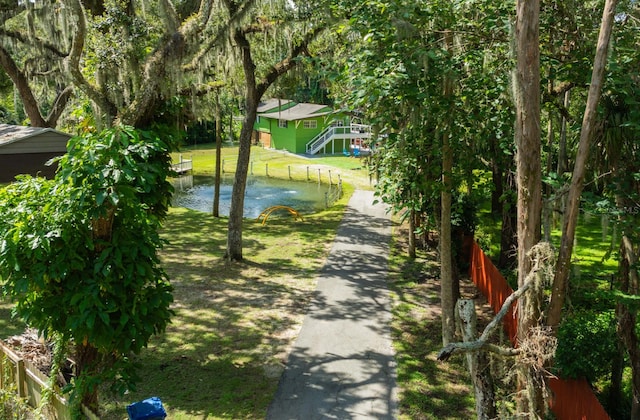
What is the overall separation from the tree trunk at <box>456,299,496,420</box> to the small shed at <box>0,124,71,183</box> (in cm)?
848

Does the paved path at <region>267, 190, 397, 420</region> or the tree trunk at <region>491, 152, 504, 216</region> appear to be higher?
the tree trunk at <region>491, 152, 504, 216</region>

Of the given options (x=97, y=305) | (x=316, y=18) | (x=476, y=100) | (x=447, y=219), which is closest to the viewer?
(x=97, y=305)

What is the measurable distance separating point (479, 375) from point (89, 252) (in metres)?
4.35

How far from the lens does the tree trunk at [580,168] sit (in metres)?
5.64

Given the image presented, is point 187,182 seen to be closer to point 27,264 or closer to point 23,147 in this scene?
point 23,147

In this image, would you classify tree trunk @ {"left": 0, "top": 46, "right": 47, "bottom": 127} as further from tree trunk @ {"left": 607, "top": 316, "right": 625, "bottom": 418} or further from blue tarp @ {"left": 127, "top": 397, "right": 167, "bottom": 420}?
tree trunk @ {"left": 607, "top": 316, "right": 625, "bottom": 418}

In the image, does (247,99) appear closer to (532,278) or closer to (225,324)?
(225,324)

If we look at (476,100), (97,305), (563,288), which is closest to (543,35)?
(476,100)

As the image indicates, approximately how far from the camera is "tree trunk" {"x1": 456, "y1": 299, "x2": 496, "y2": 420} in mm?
5080

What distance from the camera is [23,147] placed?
34.9ft

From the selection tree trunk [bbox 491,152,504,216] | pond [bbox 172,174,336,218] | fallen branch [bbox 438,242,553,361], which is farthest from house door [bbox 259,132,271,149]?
fallen branch [bbox 438,242,553,361]

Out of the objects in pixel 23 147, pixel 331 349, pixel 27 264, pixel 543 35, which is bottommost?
pixel 331 349

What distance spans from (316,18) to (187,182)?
1788 centimetres

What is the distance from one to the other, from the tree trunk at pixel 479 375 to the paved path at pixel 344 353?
2818 millimetres
